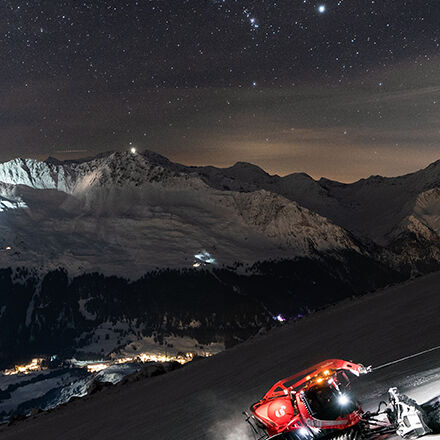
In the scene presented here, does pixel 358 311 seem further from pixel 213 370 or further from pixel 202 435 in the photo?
pixel 202 435

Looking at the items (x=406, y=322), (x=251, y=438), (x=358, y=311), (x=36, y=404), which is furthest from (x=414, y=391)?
(x=36, y=404)

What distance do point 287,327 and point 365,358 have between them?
11071mm

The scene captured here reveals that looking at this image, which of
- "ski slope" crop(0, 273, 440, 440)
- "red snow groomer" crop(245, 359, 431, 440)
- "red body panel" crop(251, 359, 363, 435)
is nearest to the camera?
"red snow groomer" crop(245, 359, 431, 440)

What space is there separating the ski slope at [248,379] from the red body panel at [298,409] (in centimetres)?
159

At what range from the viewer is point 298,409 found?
10.6 meters

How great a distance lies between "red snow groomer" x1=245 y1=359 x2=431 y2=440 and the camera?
9.24m

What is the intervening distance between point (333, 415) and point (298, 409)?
86cm

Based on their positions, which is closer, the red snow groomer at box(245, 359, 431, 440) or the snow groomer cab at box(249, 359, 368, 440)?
the red snow groomer at box(245, 359, 431, 440)

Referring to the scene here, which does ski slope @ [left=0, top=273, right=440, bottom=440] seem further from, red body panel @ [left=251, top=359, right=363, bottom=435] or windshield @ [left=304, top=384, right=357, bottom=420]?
windshield @ [left=304, top=384, right=357, bottom=420]

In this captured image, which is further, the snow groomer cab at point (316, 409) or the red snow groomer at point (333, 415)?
the snow groomer cab at point (316, 409)

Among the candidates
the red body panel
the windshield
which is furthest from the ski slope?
the windshield

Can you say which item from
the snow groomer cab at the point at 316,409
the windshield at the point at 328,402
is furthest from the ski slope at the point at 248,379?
the windshield at the point at 328,402

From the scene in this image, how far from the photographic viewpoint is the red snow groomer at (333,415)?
30.3 ft

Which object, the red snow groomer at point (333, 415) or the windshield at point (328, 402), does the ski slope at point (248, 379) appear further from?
the windshield at point (328, 402)
